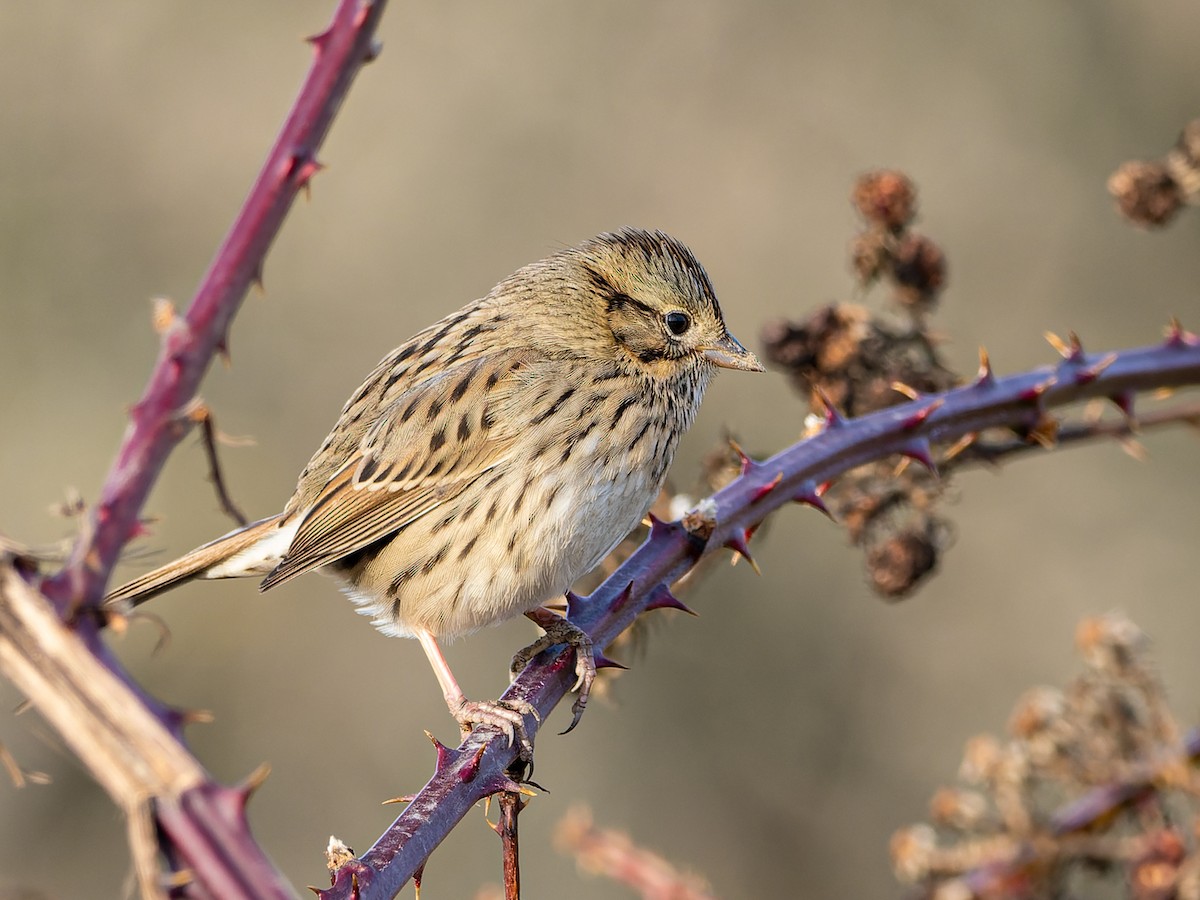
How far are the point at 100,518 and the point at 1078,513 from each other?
711 cm

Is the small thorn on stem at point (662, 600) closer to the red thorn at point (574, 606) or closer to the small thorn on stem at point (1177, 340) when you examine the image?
the red thorn at point (574, 606)

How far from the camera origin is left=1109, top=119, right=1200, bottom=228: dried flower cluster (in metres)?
3.93

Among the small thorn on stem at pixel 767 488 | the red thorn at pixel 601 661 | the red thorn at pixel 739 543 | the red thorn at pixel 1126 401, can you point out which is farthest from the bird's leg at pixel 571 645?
the red thorn at pixel 1126 401

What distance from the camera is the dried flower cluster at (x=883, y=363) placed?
3.56m

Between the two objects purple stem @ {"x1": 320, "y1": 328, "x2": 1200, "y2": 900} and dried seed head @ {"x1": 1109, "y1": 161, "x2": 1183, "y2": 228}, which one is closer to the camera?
purple stem @ {"x1": 320, "y1": 328, "x2": 1200, "y2": 900}

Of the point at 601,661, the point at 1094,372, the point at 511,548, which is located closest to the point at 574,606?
the point at 601,661

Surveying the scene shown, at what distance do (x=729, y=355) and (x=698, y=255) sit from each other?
14.3 ft

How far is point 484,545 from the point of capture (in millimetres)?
4066

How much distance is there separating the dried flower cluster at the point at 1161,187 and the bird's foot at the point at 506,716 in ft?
7.36

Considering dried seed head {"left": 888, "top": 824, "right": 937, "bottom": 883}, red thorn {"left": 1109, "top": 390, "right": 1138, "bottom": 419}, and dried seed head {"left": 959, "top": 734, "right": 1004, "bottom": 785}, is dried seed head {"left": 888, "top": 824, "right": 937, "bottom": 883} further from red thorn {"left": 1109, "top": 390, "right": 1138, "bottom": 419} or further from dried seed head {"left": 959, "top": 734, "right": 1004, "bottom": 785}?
red thorn {"left": 1109, "top": 390, "right": 1138, "bottom": 419}

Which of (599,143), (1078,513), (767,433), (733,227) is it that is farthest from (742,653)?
(599,143)

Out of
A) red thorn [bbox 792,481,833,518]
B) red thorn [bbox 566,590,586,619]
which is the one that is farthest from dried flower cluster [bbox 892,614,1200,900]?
red thorn [bbox 566,590,586,619]

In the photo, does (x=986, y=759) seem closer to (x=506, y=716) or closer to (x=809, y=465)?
(x=809, y=465)

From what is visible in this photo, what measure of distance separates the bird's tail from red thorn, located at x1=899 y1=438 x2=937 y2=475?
1.94 m
